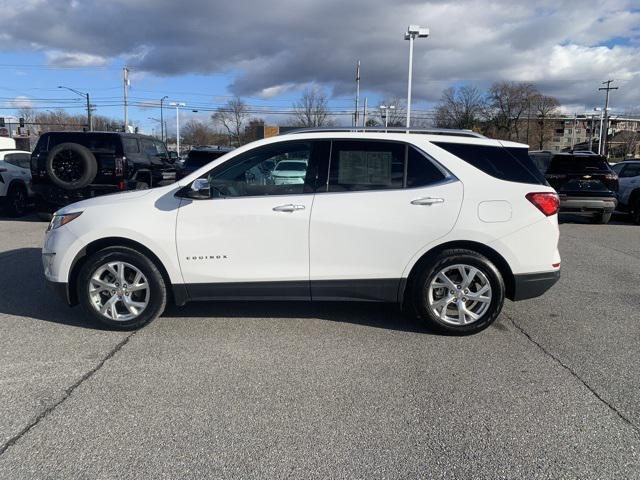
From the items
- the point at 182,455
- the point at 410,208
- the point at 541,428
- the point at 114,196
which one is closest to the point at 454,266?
the point at 410,208

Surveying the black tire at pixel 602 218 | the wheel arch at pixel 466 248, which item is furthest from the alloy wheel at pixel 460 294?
the black tire at pixel 602 218

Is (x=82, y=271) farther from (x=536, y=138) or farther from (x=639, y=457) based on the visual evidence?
(x=536, y=138)

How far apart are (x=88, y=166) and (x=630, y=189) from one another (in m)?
13.2

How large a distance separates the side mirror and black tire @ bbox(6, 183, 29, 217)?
33.6ft

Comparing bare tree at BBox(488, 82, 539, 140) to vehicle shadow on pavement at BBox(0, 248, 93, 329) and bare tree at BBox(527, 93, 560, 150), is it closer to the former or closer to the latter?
bare tree at BBox(527, 93, 560, 150)

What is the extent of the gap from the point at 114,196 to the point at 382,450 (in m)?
3.42

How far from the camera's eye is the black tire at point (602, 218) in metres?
12.9

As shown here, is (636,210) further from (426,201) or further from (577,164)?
(426,201)

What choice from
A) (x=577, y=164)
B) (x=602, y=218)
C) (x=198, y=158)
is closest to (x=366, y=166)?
(x=198, y=158)

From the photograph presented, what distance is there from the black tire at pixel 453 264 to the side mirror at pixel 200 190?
→ 2023 millimetres

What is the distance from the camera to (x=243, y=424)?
10.5 ft

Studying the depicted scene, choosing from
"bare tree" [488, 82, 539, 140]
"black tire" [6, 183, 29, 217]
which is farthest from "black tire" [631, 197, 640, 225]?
"bare tree" [488, 82, 539, 140]

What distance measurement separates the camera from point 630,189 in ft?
44.7

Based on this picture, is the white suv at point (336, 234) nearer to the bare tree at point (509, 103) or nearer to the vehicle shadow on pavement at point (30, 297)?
the vehicle shadow on pavement at point (30, 297)
